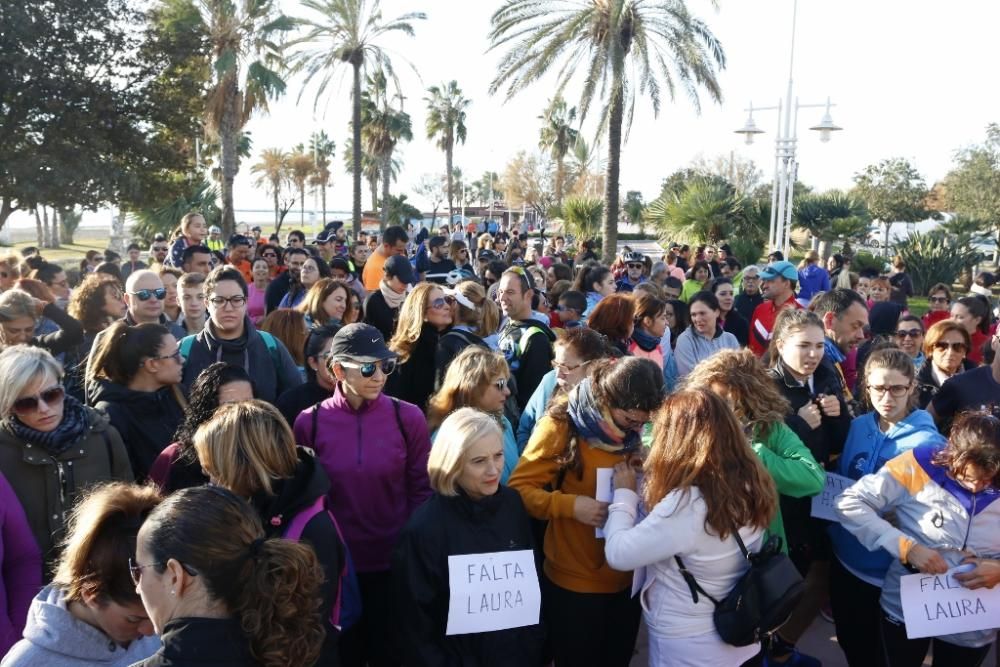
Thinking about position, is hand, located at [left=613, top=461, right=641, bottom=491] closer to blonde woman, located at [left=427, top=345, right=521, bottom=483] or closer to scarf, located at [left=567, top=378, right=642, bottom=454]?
scarf, located at [left=567, top=378, right=642, bottom=454]

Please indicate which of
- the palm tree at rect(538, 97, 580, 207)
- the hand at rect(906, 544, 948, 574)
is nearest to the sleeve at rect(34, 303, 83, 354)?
the hand at rect(906, 544, 948, 574)

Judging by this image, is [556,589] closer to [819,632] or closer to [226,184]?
[819,632]

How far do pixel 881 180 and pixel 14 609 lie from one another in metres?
45.4

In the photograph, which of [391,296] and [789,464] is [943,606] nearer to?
[789,464]

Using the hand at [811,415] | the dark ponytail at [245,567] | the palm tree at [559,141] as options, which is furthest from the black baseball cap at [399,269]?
the palm tree at [559,141]

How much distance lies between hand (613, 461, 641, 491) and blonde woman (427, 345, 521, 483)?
0.81m

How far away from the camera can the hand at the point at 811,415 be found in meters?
3.54

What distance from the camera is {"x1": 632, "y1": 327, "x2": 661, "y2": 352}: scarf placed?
5.11 m

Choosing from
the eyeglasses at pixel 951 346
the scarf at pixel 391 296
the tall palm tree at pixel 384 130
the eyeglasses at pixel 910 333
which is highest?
the tall palm tree at pixel 384 130

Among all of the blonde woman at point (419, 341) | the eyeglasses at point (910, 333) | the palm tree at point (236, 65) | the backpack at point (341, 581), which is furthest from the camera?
the palm tree at point (236, 65)

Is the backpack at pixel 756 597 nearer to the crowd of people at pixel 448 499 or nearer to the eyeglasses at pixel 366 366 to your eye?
the crowd of people at pixel 448 499

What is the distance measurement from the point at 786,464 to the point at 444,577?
4.85 ft

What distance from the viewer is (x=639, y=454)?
2887mm

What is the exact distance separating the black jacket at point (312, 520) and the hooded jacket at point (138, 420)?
112 cm
